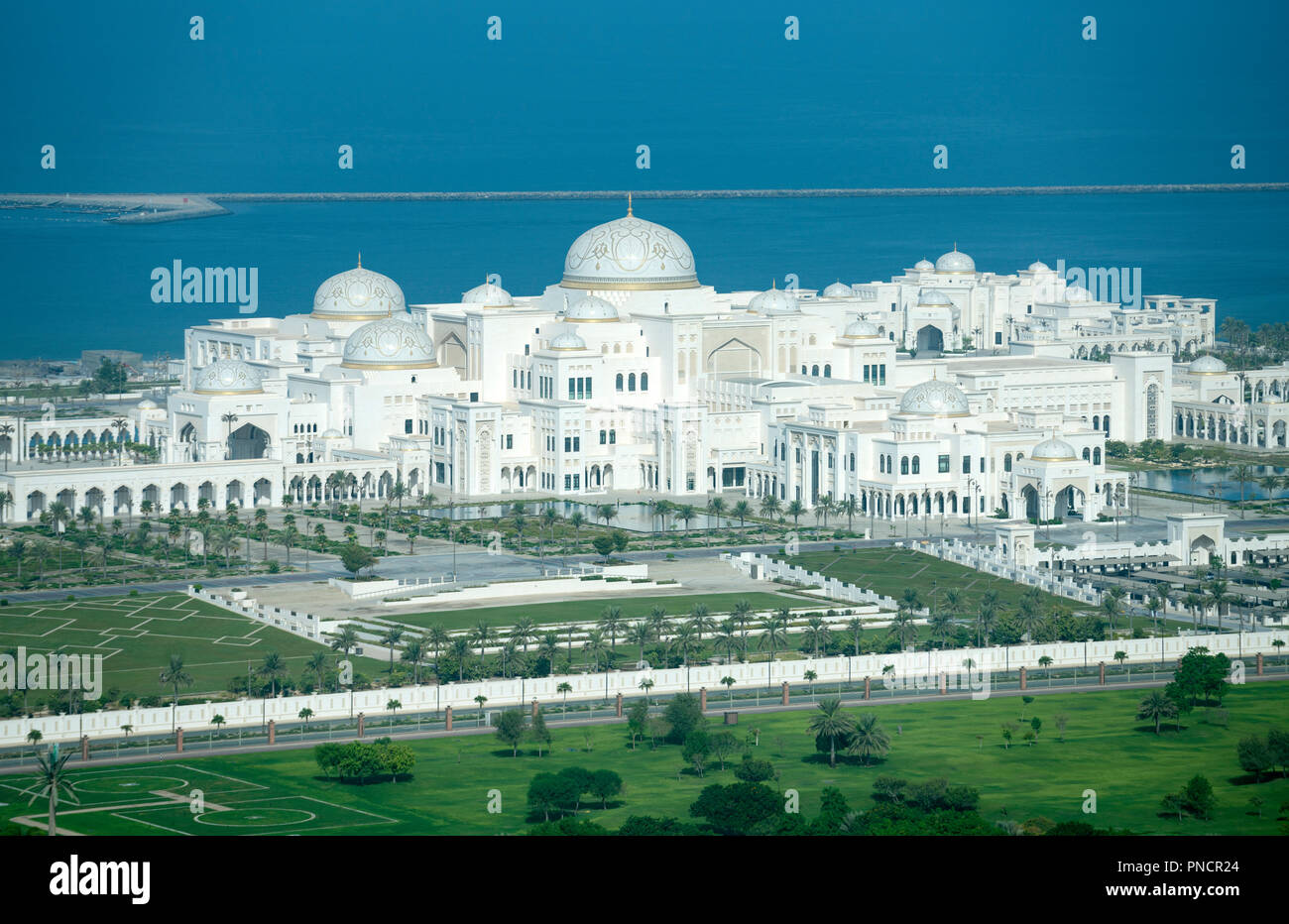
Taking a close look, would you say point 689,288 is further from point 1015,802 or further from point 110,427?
point 1015,802

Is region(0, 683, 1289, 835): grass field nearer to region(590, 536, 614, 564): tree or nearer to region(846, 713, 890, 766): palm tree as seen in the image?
region(846, 713, 890, 766): palm tree

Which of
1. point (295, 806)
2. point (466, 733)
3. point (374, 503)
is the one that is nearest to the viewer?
point (295, 806)

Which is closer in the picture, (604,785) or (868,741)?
(604,785)

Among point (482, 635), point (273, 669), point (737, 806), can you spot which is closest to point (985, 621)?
point (482, 635)

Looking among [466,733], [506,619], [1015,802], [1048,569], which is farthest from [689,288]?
[1015,802]

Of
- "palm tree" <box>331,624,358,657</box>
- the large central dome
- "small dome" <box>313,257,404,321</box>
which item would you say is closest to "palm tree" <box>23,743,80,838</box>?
"palm tree" <box>331,624,358,657</box>

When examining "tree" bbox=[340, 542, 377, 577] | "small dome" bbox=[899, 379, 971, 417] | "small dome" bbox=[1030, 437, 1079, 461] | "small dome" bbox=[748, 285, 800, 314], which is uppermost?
"small dome" bbox=[748, 285, 800, 314]

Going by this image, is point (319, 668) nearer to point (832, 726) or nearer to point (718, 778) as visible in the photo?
point (718, 778)
